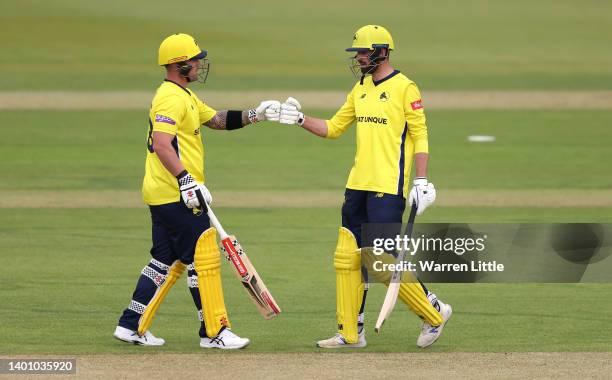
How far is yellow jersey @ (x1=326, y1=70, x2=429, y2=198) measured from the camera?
9.46 m

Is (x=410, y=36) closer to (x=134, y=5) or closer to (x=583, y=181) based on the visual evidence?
(x=134, y=5)

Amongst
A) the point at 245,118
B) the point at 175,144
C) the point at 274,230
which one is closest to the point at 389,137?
the point at 245,118

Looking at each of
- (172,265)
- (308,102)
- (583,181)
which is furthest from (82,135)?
(172,265)

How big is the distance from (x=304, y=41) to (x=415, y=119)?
84.8ft

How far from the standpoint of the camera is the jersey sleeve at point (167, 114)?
30.6 ft

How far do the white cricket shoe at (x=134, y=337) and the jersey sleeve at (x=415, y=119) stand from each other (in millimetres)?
2205

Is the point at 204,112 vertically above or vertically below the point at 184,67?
below

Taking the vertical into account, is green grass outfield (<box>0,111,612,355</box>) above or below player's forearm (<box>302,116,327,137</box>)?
below

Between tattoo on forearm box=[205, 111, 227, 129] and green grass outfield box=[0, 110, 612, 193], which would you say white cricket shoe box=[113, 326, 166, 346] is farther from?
green grass outfield box=[0, 110, 612, 193]

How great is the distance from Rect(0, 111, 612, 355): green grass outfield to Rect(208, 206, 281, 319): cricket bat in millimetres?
260

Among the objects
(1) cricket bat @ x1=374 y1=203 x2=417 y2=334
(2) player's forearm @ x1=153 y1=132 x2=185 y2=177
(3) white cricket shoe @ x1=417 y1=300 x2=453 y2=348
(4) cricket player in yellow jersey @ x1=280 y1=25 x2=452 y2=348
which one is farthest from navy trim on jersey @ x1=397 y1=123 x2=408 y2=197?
(2) player's forearm @ x1=153 y1=132 x2=185 y2=177

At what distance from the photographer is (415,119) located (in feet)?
31.2

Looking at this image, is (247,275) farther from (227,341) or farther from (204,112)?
(204,112)

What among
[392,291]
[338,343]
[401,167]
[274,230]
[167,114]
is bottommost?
[274,230]
